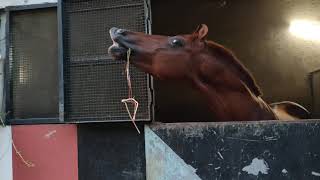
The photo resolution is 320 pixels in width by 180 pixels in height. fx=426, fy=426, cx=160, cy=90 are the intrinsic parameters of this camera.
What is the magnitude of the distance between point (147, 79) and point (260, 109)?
2.58ft

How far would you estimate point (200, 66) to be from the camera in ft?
8.26

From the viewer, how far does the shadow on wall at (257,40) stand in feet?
13.1

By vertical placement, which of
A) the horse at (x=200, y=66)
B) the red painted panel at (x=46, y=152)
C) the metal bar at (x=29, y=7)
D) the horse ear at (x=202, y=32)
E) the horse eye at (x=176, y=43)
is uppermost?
the metal bar at (x=29, y=7)

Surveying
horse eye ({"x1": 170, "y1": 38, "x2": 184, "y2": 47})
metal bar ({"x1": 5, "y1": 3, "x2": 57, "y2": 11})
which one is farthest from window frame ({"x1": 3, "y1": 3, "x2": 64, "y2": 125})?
horse eye ({"x1": 170, "y1": 38, "x2": 184, "y2": 47})

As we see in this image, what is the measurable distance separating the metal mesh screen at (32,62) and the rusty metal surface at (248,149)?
3.13ft

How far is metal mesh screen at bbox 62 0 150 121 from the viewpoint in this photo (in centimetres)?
242

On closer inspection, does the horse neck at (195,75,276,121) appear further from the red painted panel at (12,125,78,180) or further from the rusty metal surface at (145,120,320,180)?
the red painted panel at (12,125,78,180)

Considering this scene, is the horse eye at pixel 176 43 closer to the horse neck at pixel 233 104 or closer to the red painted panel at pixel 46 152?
the horse neck at pixel 233 104

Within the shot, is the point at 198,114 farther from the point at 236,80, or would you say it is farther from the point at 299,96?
the point at 236,80

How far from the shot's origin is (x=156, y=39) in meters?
2.34

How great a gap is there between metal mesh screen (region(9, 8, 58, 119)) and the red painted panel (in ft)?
0.42

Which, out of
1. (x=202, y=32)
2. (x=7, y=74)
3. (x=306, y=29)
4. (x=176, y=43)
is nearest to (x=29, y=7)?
(x=7, y=74)

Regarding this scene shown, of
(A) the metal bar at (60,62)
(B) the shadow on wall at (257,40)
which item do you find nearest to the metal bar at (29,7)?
(A) the metal bar at (60,62)

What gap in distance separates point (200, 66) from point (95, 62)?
62cm
